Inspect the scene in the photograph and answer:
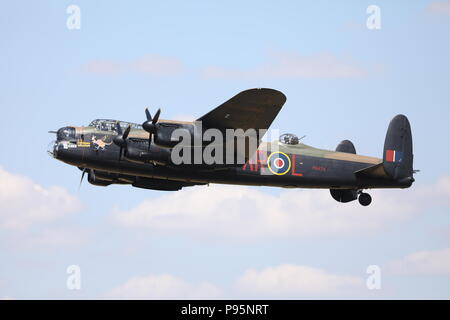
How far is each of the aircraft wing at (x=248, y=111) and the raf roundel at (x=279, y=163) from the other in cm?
266

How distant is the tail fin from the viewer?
1292 inches

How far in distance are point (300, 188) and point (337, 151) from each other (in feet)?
8.38

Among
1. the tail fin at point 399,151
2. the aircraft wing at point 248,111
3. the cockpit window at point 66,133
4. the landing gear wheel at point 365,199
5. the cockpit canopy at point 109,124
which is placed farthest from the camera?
the landing gear wheel at point 365,199

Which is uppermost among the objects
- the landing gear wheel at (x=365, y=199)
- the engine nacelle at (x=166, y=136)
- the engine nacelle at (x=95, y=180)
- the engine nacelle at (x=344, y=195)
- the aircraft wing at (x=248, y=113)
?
the aircraft wing at (x=248, y=113)

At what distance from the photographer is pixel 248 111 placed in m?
28.7

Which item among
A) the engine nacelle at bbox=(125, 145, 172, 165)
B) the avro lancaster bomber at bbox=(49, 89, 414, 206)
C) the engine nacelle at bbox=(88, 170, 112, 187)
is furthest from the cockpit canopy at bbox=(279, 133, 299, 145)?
the engine nacelle at bbox=(88, 170, 112, 187)

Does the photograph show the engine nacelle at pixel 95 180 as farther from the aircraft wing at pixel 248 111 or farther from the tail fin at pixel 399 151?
the tail fin at pixel 399 151

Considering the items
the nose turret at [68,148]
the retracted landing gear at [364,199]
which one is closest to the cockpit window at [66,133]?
the nose turret at [68,148]

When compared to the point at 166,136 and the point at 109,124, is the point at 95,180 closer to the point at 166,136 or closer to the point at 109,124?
the point at 109,124

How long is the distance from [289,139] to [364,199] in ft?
12.5

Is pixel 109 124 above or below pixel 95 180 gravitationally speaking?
above

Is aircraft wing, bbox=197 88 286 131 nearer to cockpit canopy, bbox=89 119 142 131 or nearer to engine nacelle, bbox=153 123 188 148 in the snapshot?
engine nacelle, bbox=153 123 188 148

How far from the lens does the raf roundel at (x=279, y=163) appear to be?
104 ft

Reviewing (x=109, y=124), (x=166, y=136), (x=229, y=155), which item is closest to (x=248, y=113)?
(x=229, y=155)
